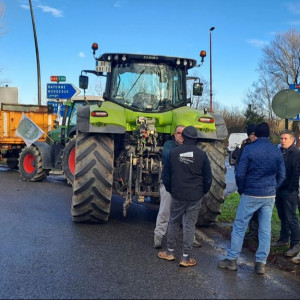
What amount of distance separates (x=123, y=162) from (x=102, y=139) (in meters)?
0.60

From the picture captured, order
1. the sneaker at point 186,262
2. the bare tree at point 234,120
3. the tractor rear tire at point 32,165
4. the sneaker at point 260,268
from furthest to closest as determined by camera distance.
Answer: the bare tree at point 234,120 < the tractor rear tire at point 32,165 < the sneaker at point 186,262 < the sneaker at point 260,268

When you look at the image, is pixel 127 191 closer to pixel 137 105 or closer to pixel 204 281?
pixel 137 105

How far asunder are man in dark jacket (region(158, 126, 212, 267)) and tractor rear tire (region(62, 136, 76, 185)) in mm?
5610

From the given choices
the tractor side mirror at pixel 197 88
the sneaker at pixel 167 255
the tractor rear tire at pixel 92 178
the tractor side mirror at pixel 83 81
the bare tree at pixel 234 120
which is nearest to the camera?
the sneaker at pixel 167 255

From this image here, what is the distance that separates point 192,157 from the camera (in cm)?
531

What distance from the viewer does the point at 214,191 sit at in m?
6.96

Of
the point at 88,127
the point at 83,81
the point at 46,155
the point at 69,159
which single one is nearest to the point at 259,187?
the point at 88,127

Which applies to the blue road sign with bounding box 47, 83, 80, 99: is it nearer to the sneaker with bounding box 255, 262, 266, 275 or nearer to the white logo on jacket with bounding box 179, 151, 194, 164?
the white logo on jacket with bounding box 179, 151, 194, 164

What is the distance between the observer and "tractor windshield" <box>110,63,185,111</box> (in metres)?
7.65

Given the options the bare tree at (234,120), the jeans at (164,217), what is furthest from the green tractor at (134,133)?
the bare tree at (234,120)

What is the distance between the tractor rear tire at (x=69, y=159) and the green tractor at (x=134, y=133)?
302 centimetres

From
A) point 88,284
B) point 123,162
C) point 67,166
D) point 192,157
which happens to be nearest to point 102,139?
point 123,162

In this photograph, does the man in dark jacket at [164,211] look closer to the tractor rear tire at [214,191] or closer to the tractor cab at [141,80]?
the tractor rear tire at [214,191]

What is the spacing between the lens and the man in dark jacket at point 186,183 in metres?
5.32
